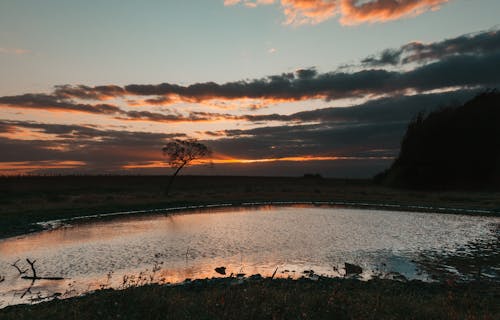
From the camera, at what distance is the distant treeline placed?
104 meters

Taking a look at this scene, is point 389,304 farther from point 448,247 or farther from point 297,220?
point 297,220

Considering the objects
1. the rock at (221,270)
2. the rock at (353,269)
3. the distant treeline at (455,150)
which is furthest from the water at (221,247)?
the distant treeline at (455,150)

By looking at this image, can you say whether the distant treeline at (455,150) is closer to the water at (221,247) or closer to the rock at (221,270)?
the water at (221,247)

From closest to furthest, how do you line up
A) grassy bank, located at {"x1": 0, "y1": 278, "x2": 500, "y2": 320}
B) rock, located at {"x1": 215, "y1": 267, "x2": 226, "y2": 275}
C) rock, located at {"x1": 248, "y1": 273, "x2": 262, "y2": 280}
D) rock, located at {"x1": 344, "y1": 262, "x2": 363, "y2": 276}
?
grassy bank, located at {"x1": 0, "y1": 278, "x2": 500, "y2": 320}, rock, located at {"x1": 248, "y1": 273, "x2": 262, "y2": 280}, rock, located at {"x1": 344, "y1": 262, "x2": 363, "y2": 276}, rock, located at {"x1": 215, "y1": 267, "x2": 226, "y2": 275}

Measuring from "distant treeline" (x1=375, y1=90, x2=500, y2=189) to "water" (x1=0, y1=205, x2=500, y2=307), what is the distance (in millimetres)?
62150

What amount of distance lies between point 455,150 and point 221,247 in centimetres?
10139

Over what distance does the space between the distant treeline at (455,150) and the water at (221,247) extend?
62150 mm

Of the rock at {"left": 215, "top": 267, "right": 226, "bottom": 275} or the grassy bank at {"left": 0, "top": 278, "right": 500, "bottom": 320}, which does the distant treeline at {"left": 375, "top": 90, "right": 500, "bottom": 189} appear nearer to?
the rock at {"left": 215, "top": 267, "right": 226, "bottom": 275}

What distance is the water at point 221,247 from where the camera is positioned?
21219 mm

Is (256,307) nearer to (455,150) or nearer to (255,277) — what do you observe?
(255,277)

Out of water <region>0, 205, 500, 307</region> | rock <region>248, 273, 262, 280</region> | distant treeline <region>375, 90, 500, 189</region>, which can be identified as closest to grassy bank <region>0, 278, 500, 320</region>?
water <region>0, 205, 500, 307</region>

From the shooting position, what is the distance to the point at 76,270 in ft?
74.1

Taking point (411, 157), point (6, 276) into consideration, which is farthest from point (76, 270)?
point (411, 157)

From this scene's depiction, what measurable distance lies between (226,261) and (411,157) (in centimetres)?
10270
